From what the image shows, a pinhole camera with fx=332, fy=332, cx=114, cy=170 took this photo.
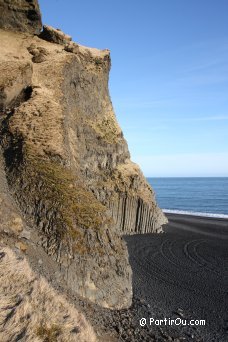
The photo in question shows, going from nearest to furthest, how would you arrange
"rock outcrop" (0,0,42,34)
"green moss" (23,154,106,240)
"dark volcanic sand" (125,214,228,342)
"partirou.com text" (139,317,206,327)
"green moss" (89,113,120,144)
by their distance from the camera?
"partirou.com text" (139,317,206,327), "dark volcanic sand" (125,214,228,342), "green moss" (23,154,106,240), "green moss" (89,113,120,144), "rock outcrop" (0,0,42,34)

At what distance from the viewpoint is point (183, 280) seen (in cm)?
2603

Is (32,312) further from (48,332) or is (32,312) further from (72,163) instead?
(72,163)

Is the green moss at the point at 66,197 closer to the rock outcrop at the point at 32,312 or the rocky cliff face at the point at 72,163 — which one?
the rocky cliff face at the point at 72,163

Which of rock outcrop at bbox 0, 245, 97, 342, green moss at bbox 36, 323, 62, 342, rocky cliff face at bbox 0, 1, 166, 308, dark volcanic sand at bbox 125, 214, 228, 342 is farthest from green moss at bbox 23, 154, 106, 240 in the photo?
green moss at bbox 36, 323, 62, 342

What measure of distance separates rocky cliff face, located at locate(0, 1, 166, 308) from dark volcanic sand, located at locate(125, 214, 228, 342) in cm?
263

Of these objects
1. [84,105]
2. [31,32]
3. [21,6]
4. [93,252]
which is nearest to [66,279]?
[93,252]

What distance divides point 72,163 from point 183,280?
1260 cm

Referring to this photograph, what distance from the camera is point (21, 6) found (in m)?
45.2

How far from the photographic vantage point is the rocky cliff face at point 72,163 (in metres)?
18.9

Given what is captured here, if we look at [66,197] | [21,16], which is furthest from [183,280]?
[21,16]

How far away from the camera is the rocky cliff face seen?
62.1 ft

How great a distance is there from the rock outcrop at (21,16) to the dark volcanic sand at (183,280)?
31.3 metres

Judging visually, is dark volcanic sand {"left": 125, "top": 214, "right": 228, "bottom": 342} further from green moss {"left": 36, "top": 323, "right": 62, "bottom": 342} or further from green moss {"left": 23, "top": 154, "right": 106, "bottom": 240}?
green moss {"left": 36, "top": 323, "right": 62, "bottom": 342}

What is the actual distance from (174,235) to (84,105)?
19.5 meters
